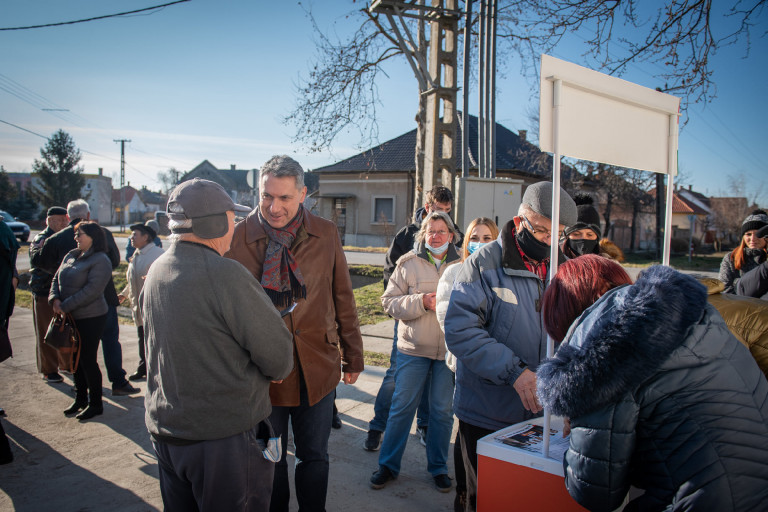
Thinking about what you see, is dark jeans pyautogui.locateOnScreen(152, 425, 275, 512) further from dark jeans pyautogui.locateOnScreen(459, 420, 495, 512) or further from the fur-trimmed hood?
the fur-trimmed hood

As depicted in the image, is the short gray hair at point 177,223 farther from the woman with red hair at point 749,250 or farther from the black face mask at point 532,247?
the woman with red hair at point 749,250

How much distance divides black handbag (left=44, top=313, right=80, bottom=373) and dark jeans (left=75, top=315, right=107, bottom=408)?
44 millimetres

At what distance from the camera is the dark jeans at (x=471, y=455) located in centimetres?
263

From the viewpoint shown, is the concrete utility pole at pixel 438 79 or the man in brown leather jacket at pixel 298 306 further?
the concrete utility pole at pixel 438 79

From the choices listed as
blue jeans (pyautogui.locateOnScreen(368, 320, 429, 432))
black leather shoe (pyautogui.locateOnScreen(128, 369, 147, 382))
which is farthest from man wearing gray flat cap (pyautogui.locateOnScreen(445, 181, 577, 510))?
black leather shoe (pyautogui.locateOnScreen(128, 369, 147, 382))

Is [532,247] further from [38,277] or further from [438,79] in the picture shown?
[438,79]

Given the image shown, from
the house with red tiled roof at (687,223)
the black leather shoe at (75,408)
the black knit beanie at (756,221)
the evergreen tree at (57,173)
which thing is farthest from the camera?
the evergreen tree at (57,173)

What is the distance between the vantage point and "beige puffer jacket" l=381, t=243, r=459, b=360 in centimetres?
366

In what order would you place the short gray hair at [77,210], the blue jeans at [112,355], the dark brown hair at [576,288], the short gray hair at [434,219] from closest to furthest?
the dark brown hair at [576,288]
the short gray hair at [434,219]
the blue jeans at [112,355]
the short gray hair at [77,210]

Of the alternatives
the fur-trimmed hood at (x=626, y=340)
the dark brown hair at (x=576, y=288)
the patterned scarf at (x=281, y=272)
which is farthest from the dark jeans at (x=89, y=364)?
the fur-trimmed hood at (x=626, y=340)

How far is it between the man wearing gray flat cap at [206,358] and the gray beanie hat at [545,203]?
1.38m

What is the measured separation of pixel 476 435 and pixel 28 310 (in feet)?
35.7

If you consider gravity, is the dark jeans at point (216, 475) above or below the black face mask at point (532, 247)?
below

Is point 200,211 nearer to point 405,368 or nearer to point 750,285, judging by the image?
point 405,368
